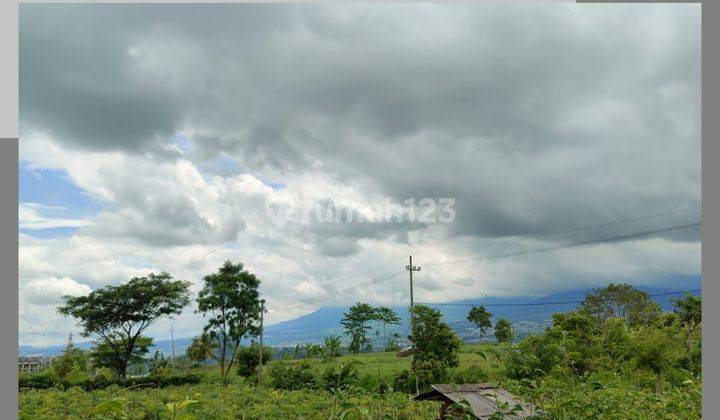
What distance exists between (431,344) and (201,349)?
10.7 meters

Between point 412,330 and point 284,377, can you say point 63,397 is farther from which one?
point 412,330

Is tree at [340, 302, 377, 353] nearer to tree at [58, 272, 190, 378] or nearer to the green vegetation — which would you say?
the green vegetation

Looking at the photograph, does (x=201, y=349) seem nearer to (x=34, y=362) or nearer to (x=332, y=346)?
(x=332, y=346)

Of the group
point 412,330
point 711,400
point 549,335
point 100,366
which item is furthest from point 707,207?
point 100,366

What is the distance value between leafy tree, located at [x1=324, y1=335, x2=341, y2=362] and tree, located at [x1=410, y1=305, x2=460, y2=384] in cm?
Result: 553

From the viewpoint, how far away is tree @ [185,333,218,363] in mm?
20625

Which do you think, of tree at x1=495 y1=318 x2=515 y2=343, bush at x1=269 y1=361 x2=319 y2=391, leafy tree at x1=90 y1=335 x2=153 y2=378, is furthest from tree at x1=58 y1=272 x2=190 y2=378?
tree at x1=495 y1=318 x2=515 y2=343

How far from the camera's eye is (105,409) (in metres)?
1.38

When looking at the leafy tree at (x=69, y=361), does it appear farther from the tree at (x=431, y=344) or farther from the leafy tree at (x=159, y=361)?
the tree at (x=431, y=344)

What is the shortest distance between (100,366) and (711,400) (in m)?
21.7

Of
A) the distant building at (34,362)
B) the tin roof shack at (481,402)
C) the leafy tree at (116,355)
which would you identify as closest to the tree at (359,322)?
the leafy tree at (116,355)

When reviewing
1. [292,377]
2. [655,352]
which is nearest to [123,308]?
[292,377]

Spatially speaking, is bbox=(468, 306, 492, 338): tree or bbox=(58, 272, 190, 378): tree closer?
bbox=(58, 272, 190, 378): tree

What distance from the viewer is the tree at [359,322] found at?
24.8 meters
